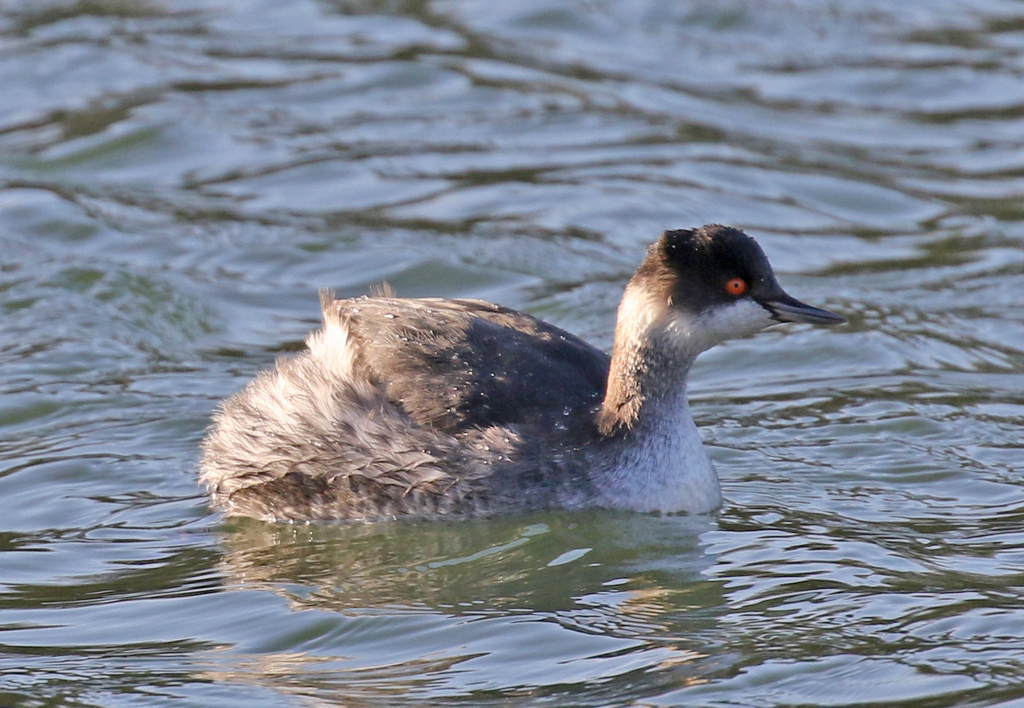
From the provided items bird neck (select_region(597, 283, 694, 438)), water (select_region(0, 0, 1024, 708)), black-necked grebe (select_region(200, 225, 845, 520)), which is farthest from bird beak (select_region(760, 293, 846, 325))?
water (select_region(0, 0, 1024, 708))

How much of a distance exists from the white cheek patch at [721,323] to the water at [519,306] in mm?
791

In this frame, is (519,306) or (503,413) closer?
(503,413)

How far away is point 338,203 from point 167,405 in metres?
3.27

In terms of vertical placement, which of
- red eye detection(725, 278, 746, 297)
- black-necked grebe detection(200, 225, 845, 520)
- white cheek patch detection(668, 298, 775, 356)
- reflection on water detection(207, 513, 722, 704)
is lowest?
reflection on water detection(207, 513, 722, 704)

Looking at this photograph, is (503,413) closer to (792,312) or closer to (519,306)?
(792,312)

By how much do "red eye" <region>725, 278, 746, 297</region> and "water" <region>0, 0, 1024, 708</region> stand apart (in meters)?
0.97

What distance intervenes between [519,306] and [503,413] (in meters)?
2.89

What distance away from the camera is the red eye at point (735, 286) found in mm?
7172

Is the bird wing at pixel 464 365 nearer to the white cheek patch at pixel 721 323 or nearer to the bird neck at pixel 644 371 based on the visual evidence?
the bird neck at pixel 644 371

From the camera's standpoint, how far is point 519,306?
10.1 m

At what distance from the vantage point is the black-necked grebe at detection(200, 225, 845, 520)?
283 inches

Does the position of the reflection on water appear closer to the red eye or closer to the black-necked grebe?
the black-necked grebe

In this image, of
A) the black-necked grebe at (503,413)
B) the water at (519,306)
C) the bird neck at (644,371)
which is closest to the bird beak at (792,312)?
the black-necked grebe at (503,413)

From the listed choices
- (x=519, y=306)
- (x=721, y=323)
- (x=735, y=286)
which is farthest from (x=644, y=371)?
(x=519, y=306)
